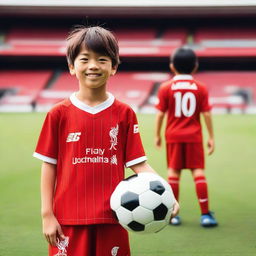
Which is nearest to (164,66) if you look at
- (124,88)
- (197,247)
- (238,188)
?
(124,88)

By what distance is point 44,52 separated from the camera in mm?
24266

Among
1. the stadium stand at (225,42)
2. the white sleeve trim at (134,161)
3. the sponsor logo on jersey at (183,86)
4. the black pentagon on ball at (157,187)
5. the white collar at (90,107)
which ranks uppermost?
the stadium stand at (225,42)

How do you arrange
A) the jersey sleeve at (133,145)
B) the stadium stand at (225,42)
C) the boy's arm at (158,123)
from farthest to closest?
the stadium stand at (225,42) < the boy's arm at (158,123) < the jersey sleeve at (133,145)

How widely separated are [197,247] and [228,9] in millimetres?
21711

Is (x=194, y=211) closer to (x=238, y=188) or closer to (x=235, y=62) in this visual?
(x=238, y=188)

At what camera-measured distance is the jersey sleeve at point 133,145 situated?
79.2 inches

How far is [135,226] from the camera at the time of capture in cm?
194

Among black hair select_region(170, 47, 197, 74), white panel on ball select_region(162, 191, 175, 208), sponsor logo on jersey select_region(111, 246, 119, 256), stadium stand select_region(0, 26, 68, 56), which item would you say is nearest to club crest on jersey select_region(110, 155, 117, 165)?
white panel on ball select_region(162, 191, 175, 208)

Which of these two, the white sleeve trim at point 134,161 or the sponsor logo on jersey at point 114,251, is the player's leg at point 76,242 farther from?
the white sleeve trim at point 134,161

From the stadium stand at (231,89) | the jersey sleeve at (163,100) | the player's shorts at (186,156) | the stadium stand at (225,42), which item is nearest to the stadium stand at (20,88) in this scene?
the stadium stand at (231,89)

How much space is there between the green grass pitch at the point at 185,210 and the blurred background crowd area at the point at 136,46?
13561 millimetres

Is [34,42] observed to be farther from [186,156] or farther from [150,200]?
[150,200]

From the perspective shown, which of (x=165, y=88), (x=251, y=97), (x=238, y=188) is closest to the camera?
(x=165, y=88)

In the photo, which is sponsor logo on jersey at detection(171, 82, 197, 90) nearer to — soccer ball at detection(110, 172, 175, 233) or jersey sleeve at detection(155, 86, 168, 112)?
jersey sleeve at detection(155, 86, 168, 112)
